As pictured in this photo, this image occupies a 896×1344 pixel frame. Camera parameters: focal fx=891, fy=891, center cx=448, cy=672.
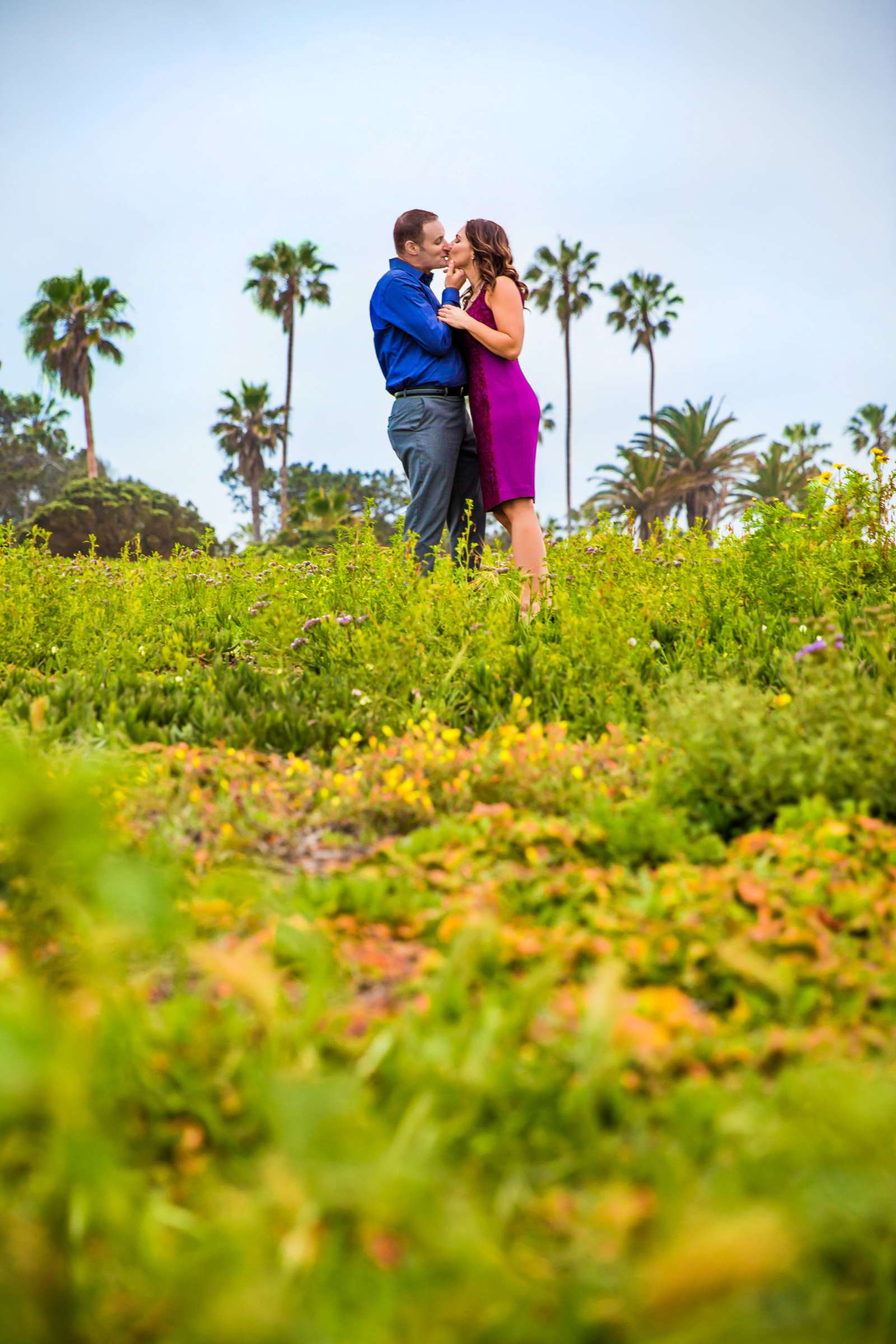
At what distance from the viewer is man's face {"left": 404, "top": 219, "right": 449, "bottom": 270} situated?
5.49 meters

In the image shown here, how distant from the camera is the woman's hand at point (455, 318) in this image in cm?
519

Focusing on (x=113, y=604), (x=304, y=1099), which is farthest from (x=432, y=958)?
(x=113, y=604)

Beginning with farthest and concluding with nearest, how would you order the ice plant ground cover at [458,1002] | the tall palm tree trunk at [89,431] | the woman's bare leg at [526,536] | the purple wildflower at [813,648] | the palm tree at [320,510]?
the tall palm tree trunk at [89,431] → the palm tree at [320,510] → the woman's bare leg at [526,536] → the purple wildflower at [813,648] → the ice plant ground cover at [458,1002]

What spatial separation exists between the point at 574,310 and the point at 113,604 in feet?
119

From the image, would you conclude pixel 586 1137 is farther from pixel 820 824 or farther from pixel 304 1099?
pixel 820 824

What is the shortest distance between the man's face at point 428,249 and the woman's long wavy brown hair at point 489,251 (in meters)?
0.21

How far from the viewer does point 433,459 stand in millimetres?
5352

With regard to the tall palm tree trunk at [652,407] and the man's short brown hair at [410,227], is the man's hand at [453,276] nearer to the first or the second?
the man's short brown hair at [410,227]

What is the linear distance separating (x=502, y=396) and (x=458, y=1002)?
4265 mm

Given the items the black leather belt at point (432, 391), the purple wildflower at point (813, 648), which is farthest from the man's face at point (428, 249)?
the purple wildflower at point (813, 648)

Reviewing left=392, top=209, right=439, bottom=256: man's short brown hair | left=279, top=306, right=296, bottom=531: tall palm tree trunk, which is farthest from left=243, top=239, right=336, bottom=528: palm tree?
left=392, top=209, right=439, bottom=256: man's short brown hair

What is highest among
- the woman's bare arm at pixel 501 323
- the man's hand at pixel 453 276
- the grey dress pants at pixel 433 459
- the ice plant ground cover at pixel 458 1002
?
the man's hand at pixel 453 276

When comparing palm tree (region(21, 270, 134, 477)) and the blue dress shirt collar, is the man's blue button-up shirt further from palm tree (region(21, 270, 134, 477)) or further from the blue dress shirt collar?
palm tree (region(21, 270, 134, 477))

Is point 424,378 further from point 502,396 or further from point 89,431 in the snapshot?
point 89,431
